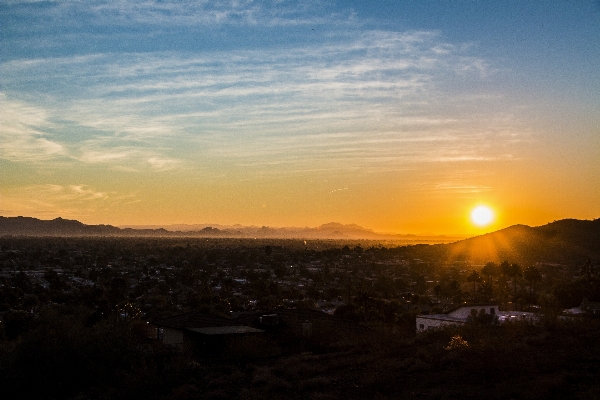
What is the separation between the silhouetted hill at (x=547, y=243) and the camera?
11169cm

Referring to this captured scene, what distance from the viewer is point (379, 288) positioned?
268 ft

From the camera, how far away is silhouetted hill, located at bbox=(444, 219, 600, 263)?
112 meters

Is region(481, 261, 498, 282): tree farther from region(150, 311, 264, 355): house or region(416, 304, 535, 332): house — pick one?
region(150, 311, 264, 355): house

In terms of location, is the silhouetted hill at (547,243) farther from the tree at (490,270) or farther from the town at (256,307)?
the tree at (490,270)

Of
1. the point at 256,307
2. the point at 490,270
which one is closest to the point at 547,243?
the point at 490,270

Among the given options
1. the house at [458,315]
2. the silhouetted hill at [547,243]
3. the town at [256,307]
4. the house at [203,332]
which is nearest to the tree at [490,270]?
the town at [256,307]

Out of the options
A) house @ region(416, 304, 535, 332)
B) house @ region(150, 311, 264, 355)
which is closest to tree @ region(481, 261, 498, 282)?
house @ region(416, 304, 535, 332)

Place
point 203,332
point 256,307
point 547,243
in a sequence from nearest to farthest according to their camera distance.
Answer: point 203,332 → point 256,307 → point 547,243

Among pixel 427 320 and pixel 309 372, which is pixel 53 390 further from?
pixel 427 320

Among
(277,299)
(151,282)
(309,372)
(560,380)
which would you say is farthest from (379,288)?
(560,380)

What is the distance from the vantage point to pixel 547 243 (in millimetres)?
121938

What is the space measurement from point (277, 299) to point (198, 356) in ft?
108

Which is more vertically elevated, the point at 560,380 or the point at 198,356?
the point at 560,380

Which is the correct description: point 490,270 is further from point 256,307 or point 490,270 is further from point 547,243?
point 256,307
